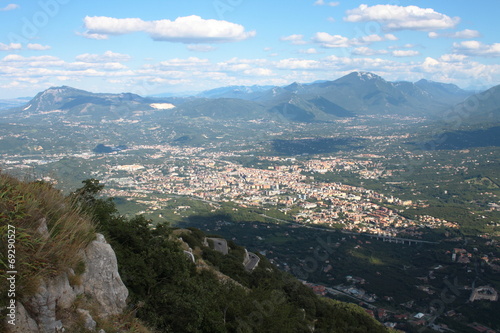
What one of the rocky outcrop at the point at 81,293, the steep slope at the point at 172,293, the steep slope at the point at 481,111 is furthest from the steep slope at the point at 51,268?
the steep slope at the point at 481,111

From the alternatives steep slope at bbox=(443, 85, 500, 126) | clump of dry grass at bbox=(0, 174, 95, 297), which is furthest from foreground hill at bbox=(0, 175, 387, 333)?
steep slope at bbox=(443, 85, 500, 126)

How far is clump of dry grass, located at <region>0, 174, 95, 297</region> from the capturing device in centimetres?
379

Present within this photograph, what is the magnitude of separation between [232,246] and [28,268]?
1562 cm

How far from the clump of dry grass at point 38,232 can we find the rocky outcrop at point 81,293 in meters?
0.12

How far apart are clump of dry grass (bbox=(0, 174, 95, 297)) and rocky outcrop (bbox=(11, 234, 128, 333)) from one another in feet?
0.39

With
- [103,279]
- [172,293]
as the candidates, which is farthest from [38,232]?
[172,293]

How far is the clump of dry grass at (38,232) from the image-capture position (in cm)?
379

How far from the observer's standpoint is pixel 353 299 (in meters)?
28.0

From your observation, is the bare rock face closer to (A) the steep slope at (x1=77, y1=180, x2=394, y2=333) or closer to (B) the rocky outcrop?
Result: (B) the rocky outcrop

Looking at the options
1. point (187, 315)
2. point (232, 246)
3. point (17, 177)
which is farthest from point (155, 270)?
point (232, 246)

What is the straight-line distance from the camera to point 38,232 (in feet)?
13.7

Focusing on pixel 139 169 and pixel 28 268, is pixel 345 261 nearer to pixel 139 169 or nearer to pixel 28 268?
pixel 28 268

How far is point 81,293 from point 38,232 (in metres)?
0.90

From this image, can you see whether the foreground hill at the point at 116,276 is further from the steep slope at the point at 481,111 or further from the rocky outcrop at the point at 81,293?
the steep slope at the point at 481,111
